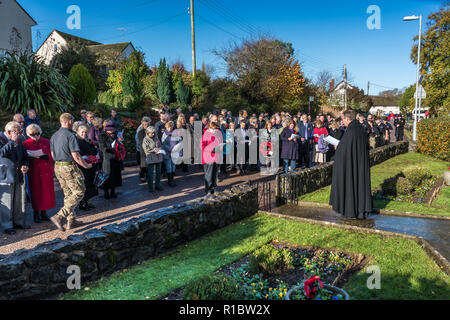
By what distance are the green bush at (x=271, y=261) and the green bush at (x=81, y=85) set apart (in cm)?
1417

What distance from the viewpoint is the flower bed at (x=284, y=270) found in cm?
462

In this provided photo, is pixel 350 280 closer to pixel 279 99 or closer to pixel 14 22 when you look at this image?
pixel 279 99

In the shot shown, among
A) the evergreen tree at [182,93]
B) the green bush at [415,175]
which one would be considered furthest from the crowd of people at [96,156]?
the evergreen tree at [182,93]

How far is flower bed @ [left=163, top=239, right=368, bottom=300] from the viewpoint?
4.62m

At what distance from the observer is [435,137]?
696 inches

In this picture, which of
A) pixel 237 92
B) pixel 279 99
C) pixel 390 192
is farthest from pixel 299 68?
pixel 390 192

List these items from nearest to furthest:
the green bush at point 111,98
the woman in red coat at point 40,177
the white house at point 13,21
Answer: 1. the woman in red coat at point 40,177
2. the green bush at point 111,98
3. the white house at point 13,21

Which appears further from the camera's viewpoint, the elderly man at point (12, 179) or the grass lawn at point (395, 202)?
the grass lawn at point (395, 202)

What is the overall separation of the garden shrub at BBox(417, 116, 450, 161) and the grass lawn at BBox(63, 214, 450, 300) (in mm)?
13203

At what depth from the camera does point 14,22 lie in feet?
108

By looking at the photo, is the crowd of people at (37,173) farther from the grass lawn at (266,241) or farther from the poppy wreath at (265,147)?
the poppy wreath at (265,147)

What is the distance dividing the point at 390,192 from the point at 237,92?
76.9 feet
